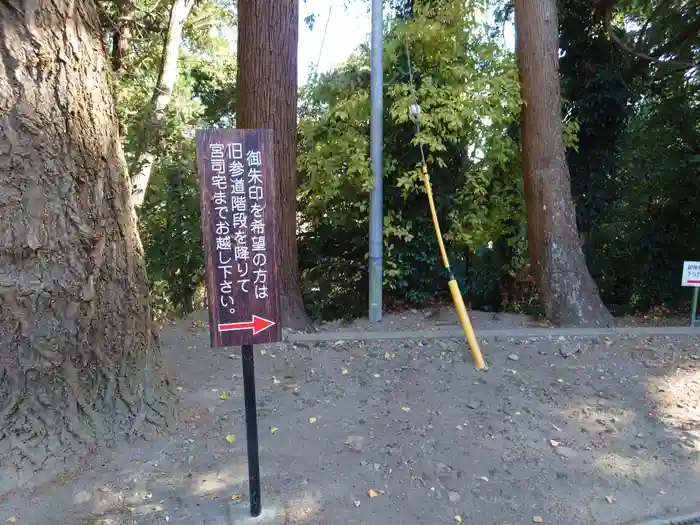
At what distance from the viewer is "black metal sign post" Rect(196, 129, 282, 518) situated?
3061 millimetres

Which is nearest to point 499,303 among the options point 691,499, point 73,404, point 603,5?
point 603,5

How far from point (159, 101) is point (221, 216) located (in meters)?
8.19

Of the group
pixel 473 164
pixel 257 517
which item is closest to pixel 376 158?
pixel 473 164

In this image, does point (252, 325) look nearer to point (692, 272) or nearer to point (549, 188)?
point (549, 188)

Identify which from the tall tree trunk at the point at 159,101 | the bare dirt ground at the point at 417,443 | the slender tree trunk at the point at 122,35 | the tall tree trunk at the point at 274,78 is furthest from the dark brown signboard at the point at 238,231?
the slender tree trunk at the point at 122,35

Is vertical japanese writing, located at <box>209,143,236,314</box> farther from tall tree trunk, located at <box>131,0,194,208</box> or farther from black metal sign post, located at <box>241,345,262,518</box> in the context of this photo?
tall tree trunk, located at <box>131,0,194,208</box>

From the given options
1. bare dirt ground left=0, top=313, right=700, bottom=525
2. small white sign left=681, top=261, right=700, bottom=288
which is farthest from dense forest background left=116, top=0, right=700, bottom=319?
bare dirt ground left=0, top=313, right=700, bottom=525

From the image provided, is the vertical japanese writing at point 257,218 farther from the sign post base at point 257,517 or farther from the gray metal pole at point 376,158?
the gray metal pole at point 376,158

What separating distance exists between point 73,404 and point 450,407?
288 centimetres

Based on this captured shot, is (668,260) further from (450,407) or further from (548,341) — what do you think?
(450,407)

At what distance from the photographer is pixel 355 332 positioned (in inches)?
264

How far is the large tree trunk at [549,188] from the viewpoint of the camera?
698 centimetres

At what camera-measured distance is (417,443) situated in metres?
4.20

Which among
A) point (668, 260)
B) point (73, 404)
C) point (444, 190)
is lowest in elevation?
point (73, 404)
